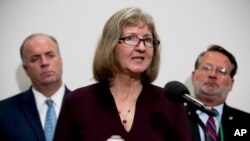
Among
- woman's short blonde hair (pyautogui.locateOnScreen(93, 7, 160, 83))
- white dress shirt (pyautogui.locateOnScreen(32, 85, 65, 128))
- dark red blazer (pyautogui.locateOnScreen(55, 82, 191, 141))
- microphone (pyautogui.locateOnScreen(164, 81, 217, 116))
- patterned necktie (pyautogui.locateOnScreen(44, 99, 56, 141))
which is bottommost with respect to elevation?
patterned necktie (pyautogui.locateOnScreen(44, 99, 56, 141))

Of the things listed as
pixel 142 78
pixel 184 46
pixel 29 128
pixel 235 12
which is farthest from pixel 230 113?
pixel 29 128

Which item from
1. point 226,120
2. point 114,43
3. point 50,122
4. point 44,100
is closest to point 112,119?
point 114,43

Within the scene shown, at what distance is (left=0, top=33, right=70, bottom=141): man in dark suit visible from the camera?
93.0 inches

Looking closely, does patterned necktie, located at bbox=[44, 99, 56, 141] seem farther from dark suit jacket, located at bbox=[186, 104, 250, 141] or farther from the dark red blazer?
dark suit jacket, located at bbox=[186, 104, 250, 141]

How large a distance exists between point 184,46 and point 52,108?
1.11 metres

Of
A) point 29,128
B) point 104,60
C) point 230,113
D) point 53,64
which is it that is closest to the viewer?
point 104,60

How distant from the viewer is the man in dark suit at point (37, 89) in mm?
2363

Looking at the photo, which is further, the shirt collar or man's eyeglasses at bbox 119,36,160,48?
the shirt collar

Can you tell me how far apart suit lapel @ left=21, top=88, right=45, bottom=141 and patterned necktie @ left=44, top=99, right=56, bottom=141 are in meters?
0.05

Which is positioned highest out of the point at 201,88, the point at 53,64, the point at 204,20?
the point at 204,20

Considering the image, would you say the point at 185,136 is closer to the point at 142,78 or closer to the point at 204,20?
the point at 142,78

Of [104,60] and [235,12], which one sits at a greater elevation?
[235,12]

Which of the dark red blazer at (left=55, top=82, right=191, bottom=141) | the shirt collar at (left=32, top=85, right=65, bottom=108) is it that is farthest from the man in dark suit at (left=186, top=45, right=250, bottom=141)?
the dark red blazer at (left=55, top=82, right=191, bottom=141)

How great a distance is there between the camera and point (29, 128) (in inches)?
91.6
